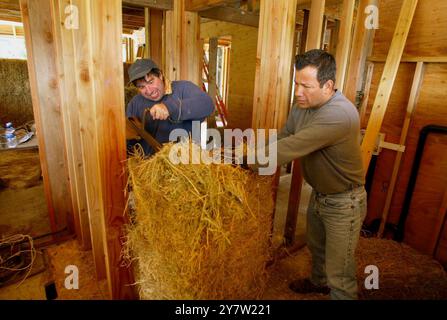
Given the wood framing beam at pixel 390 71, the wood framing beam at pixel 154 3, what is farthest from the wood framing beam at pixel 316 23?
the wood framing beam at pixel 154 3

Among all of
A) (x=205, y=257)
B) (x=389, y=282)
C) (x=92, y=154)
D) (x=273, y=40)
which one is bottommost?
(x=389, y=282)

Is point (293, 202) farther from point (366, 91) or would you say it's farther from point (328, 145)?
point (366, 91)

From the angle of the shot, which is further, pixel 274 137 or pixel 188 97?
pixel 188 97

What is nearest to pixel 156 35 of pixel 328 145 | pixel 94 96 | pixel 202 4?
pixel 202 4

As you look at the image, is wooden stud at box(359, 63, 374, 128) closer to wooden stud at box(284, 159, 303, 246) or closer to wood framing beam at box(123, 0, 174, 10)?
wooden stud at box(284, 159, 303, 246)

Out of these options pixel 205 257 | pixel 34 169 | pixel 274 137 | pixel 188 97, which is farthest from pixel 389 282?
pixel 34 169

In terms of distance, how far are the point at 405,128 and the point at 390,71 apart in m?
0.56

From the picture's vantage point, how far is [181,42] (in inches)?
109

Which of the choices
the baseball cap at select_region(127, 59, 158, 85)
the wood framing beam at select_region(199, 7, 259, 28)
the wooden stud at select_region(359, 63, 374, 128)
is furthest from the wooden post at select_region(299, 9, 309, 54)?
the baseball cap at select_region(127, 59, 158, 85)

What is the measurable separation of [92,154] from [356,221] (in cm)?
162

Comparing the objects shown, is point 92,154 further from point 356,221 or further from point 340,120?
point 356,221

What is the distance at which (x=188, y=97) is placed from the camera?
6.90 feet

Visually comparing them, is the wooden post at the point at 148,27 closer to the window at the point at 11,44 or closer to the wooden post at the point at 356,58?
the wooden post at the point at 356,58

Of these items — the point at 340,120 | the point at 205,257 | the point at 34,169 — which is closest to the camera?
the point at 205,257
